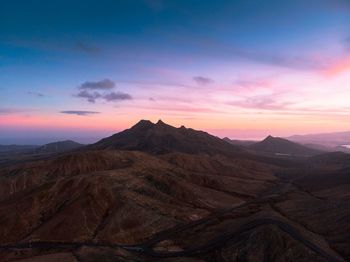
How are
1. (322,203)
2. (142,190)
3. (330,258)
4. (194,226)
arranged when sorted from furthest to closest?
(142,190)
(322,203)
(194,226)
(330,258)

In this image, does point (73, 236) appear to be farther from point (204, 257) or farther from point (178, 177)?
point (178, 177)

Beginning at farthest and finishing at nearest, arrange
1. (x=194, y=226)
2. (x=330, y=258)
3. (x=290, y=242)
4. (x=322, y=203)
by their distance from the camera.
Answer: (x=322, y=203) → (x=194, y=226) → (x=290, y=242) → (x=330, y=258)

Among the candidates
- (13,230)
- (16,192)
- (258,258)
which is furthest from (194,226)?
(16,192)

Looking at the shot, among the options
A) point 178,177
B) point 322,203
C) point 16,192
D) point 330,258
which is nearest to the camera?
point 330,258

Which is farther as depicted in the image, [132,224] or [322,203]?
[322,203]

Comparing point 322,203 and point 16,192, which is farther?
point 16,192

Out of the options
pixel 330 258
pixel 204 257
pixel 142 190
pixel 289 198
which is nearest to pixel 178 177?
pixel 142 190

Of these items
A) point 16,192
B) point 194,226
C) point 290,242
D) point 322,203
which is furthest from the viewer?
point 16,192

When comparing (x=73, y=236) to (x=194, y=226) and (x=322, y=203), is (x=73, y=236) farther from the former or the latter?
(x=322, y=203)

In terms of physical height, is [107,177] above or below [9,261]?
above
